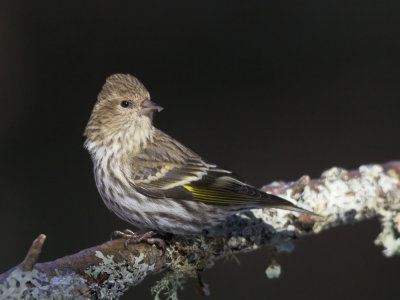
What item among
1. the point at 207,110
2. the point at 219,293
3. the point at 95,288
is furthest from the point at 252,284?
the point at 95,288

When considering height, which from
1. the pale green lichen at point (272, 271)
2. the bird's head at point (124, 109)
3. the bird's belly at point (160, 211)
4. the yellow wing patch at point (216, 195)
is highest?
the bird's head at point (124, 109)

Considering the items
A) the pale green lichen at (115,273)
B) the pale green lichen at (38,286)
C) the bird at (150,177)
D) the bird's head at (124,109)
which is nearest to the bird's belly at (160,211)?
the bird at (150,177)

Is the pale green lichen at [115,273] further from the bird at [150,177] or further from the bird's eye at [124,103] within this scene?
the bird's eye at [124,103]

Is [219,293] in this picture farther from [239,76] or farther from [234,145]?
[239,76]

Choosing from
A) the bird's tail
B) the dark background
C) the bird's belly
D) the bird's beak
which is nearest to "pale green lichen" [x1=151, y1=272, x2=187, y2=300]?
the bird's belly

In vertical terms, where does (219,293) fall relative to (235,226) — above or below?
below
